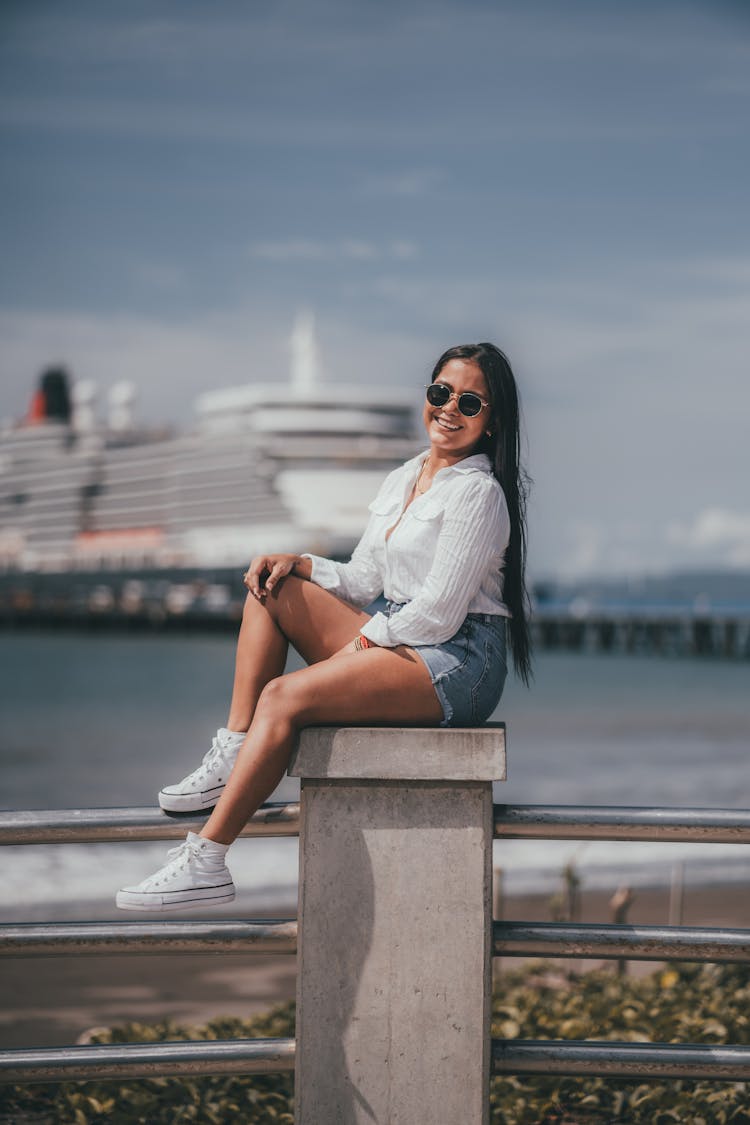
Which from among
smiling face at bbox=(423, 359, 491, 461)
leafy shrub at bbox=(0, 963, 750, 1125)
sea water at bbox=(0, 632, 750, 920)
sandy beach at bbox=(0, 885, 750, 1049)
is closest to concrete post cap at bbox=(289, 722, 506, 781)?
smiling face at bbox=(423, 359, 491, 461)

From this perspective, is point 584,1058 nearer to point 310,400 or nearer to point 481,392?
point 481,392

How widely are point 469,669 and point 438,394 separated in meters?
0.59

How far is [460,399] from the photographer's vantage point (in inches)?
108

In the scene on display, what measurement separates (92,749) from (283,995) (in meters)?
18.3

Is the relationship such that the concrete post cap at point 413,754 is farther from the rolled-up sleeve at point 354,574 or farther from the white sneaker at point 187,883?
the rolled-up sleeve at point 354,574

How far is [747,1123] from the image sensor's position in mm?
3090

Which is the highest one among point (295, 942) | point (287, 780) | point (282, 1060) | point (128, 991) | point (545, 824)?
point (545, 824)

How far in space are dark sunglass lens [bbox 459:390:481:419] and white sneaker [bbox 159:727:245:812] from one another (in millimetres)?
778

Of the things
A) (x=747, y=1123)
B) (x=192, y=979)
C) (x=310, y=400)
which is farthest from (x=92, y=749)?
(x=310, y=400)

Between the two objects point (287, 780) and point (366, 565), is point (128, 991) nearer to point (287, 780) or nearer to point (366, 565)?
point (366, 565)

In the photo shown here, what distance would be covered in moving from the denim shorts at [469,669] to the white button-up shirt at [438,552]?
0.03 meters

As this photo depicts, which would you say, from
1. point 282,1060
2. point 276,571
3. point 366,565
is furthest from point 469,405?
point 282,1060

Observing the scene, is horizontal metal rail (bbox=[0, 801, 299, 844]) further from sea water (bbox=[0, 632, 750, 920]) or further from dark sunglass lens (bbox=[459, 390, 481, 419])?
sea water (bbox=[0, 632, 750, 920])

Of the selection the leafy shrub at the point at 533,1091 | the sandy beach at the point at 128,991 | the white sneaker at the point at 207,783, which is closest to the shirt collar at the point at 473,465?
the white sneaker at the point at 207,783
